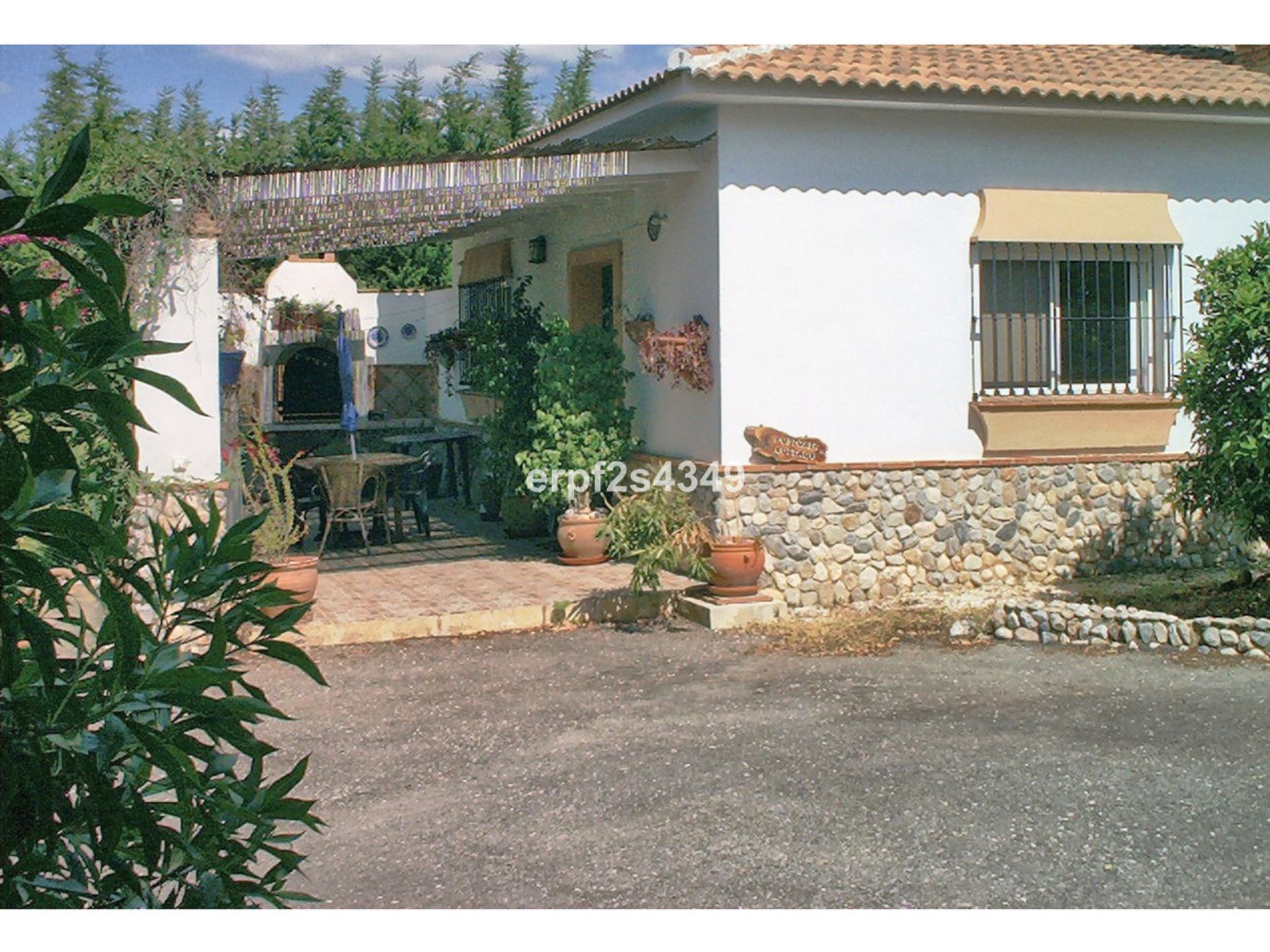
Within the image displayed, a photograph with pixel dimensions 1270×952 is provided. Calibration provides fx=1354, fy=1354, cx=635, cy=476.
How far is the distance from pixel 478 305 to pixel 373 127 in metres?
6.38

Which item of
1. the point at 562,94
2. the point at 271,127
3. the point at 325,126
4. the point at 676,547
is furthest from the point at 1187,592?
the point at 325,126

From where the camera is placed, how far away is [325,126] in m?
21.5

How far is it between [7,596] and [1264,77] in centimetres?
1168

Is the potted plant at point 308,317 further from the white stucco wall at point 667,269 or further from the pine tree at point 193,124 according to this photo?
the pine tree at point 193,124

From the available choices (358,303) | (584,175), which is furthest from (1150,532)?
(358,303)

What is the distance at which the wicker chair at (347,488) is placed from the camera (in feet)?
36.9

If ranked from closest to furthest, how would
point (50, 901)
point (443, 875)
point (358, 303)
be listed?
point (50, 901) < point (443, 875) < point (358, 303)

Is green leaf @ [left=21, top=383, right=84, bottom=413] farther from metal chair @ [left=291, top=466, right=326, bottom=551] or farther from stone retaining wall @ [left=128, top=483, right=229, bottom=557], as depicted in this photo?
metal chair @ [left=291, top=466, right=326, bottom=551]

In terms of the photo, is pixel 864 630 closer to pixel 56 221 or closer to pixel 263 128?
pixel 56 221

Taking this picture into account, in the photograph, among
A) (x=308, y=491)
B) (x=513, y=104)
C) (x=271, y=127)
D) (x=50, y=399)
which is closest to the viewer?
(x=50, y=399)

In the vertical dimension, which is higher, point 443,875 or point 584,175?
point 584,175

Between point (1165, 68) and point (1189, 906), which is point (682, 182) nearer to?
point (1165, 68)

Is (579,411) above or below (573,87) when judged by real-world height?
below

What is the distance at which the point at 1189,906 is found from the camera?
444cm
